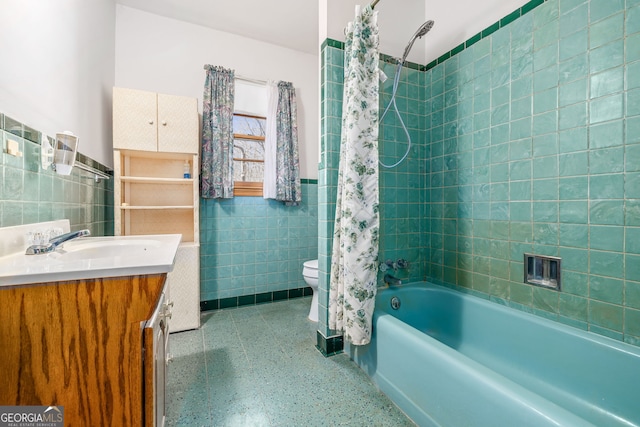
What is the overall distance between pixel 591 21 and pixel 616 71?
27 centimetres

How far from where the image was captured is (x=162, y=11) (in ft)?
7.47

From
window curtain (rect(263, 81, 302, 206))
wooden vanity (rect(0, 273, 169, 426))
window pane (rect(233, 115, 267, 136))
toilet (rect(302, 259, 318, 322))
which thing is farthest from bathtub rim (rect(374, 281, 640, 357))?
window pane (rect(233, 115, 267, 136))

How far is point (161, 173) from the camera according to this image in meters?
2.36

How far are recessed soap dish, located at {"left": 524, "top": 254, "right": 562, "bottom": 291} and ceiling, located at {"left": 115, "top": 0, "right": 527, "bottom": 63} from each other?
4.49 ft

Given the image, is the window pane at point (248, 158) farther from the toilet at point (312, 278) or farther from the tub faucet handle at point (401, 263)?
the tub faucet handle at point (401, 263)


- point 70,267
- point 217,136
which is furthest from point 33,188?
point 217,136

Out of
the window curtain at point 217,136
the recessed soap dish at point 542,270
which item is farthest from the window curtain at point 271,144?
the recessed soap dish at point 542,270

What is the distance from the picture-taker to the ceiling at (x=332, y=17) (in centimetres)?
170

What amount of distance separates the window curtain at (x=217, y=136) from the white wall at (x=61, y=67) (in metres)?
Result: 0.72

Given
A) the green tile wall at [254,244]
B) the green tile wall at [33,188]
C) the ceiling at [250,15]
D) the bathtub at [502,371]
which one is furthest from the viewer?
the green tile wall at [254,244]

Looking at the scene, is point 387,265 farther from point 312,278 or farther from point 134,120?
A: point 134,120

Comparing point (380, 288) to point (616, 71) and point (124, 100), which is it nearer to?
point (616, 71)

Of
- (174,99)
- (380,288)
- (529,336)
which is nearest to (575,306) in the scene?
(529,336)

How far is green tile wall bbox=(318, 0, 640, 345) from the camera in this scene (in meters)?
1.10
